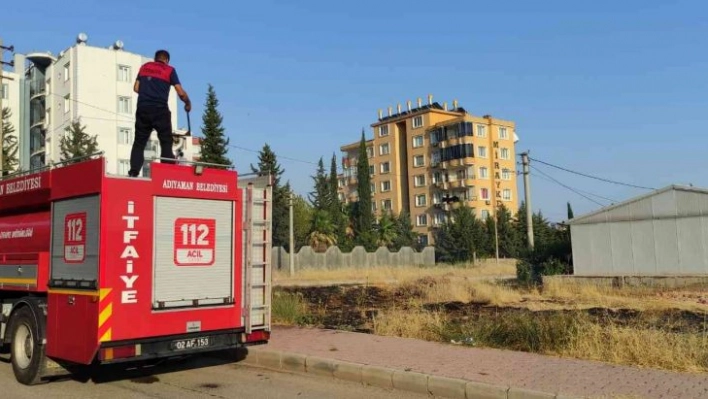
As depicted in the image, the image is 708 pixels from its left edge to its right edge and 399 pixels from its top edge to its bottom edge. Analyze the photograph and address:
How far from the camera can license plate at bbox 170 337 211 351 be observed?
8.07 meters

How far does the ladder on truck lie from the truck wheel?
2.77 metres

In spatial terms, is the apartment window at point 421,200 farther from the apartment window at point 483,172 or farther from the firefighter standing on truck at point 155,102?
the firefighter standing on truck at point 155,102

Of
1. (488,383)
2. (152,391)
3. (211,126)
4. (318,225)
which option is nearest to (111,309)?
(152,391)

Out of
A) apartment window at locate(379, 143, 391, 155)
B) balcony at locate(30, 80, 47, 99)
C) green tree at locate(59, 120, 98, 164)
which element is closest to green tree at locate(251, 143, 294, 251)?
green tree at locate(59, 120, 98, 164)

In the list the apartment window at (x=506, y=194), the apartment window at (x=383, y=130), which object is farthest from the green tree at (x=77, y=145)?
the apartment window at (x=506, y=194)

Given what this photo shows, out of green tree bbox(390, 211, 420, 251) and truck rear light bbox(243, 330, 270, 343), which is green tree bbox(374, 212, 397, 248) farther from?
truck rear light bbox(243, 330, 270, 343)

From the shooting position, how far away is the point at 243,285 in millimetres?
8922

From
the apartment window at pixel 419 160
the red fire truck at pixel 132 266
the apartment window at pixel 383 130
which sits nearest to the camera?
the red fire truck at pixel 132 266

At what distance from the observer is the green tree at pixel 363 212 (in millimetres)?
69188

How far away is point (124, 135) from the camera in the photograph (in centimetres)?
5812

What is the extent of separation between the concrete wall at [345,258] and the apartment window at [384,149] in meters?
35.5

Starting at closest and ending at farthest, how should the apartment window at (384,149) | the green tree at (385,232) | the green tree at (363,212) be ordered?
1. the green tree at (363,212)
2. the green tree at (385,232)
3. the apartment window at (384,149)

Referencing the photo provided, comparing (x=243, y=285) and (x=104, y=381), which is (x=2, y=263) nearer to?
(x=104, y=381)

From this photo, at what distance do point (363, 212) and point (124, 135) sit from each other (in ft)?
101
